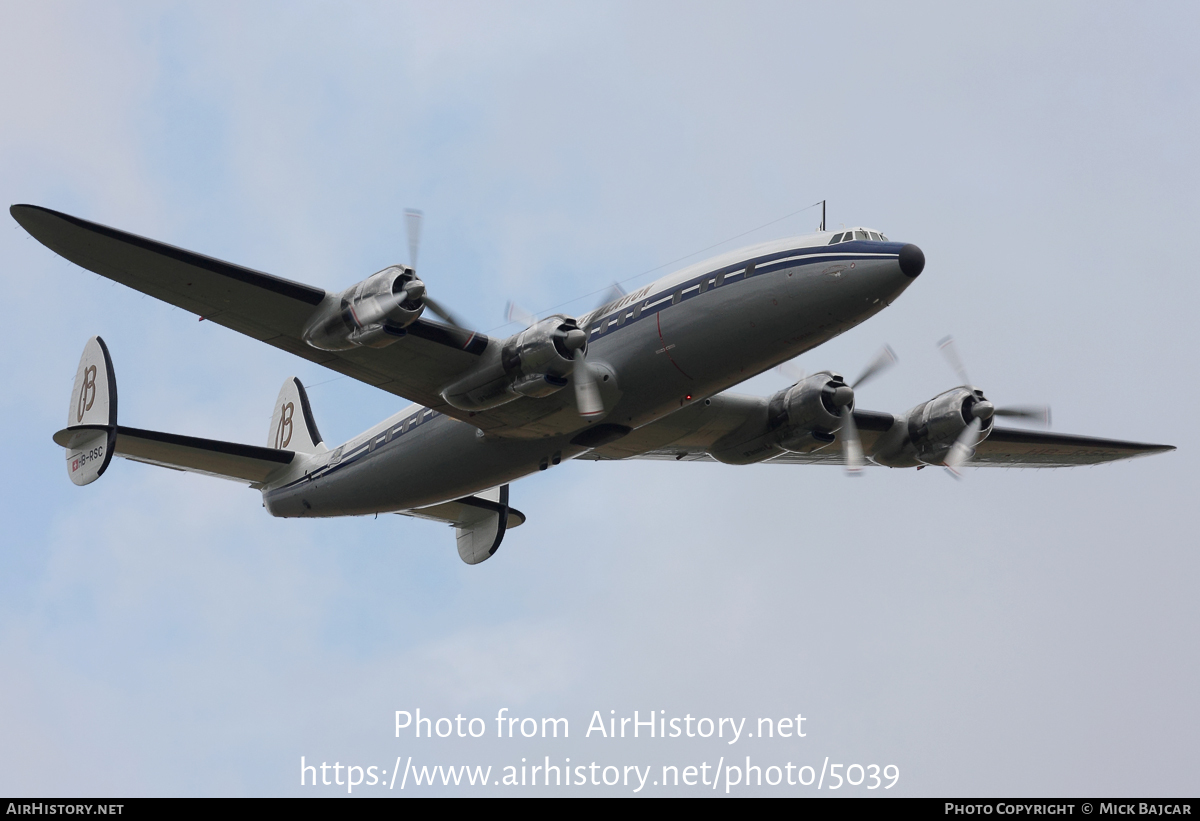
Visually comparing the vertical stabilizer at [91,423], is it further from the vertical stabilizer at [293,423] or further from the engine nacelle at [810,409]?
the engine nacelle at [810,409]

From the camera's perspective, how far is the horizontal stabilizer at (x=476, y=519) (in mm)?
29031

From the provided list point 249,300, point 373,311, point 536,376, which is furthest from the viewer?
point 536,376

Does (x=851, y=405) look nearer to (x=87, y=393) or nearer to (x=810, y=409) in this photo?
(x=810, y=409)

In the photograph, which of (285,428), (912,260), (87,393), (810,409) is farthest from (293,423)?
(912,260)

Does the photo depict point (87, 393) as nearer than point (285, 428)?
Yes

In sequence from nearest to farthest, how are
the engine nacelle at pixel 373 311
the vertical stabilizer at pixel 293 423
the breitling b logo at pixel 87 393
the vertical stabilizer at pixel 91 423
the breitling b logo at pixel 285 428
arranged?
the engine nacelle at pixel 373 311, the vertical stabilizer at pixel 91 423, the breitling b logo at pixel 87 393, the vertical stabilizer at pixel 293 423, the breitling b logo at pixel 285 428

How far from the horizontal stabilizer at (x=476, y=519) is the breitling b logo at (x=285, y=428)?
4387mm

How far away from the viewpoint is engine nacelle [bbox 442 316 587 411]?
66.3ft

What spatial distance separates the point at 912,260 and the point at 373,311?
30.5 ft

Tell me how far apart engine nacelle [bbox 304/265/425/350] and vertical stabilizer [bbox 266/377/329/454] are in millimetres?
9572

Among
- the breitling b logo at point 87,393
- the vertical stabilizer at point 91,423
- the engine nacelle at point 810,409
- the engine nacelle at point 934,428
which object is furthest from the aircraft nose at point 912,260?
the breitling b logo at point 87,393

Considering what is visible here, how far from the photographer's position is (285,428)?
1230 inches

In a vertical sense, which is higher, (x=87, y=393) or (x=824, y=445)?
(x=87, y=393)
